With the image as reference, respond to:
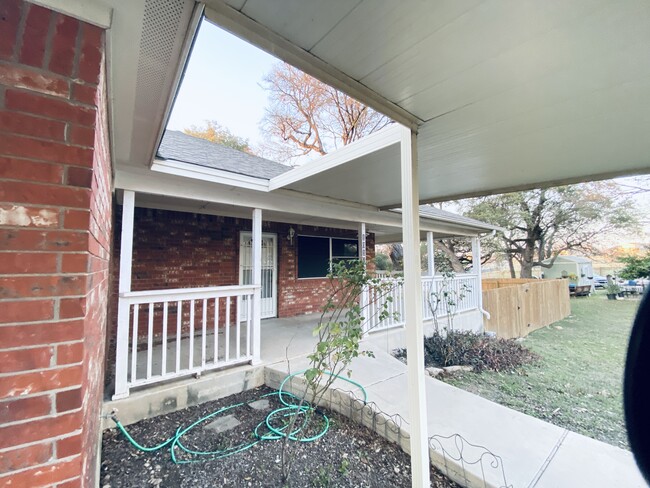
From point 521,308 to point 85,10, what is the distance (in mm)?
12049

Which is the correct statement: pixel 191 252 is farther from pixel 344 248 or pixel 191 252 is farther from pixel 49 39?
pixel 49 39

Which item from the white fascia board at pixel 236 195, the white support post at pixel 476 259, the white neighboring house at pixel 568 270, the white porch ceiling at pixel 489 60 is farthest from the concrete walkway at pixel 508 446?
the white neighboring house at pixel 568 270

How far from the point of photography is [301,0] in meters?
1.26

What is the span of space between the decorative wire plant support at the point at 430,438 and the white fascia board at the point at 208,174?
10.5 ft

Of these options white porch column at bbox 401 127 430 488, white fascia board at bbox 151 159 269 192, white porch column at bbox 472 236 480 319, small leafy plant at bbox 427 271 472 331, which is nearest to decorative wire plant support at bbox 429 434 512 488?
white porch column at bbox 401 127 430 488

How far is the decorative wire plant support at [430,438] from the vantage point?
7.77 feet

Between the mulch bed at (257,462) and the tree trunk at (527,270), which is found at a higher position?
the tree trunk at (527,270)

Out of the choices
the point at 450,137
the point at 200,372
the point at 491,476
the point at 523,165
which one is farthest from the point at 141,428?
the point at 523,165

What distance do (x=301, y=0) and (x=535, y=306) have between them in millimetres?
12673

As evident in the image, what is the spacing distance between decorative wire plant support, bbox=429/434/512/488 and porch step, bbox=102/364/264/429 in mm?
2617

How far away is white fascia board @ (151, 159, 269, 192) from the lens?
3.68 metres

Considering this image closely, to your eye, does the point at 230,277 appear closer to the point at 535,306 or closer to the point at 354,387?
the point at 354,387

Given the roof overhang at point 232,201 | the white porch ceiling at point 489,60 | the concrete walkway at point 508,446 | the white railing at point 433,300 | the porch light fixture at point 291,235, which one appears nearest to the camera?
the white porch ceiling at point 489,60

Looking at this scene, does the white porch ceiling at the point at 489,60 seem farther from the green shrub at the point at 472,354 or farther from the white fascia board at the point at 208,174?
the green shrub at the point at 472,354
